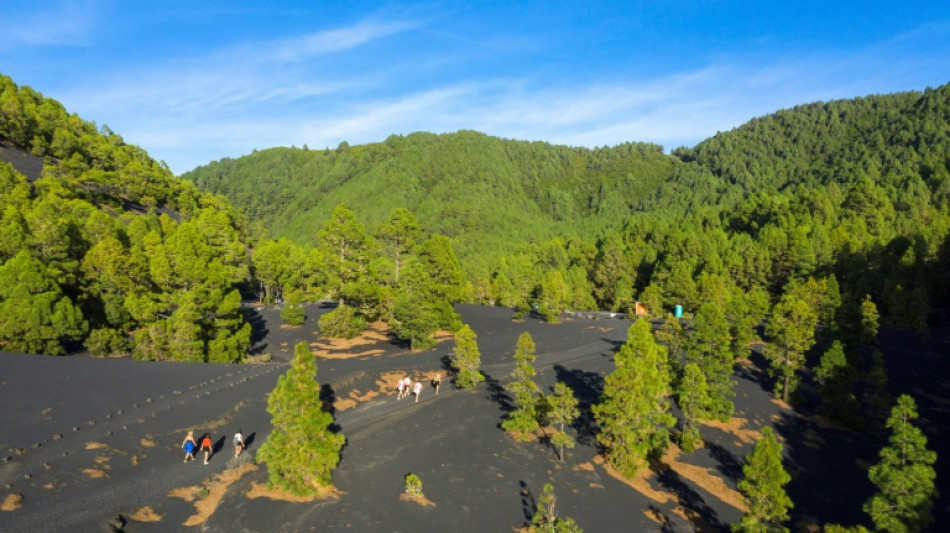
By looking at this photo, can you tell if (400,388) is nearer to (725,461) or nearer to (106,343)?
(725,461)

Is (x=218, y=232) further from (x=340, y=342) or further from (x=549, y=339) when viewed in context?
(x=549, y=339)

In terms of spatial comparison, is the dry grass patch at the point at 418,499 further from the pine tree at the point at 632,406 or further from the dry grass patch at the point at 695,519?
the dry grass patch at the point at 695,519

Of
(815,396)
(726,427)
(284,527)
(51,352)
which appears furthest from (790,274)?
(51,352)

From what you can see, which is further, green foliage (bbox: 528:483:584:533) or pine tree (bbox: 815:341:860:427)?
pine tree (bbox: 815:341:860:427)

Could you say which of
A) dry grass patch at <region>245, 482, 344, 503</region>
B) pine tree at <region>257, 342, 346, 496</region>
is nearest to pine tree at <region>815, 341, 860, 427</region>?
dry grass patch at <region>245, 482, 344, 503</region>

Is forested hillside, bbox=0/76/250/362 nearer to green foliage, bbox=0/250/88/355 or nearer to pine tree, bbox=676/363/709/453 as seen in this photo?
green foliage, bbox=0/250/88/355

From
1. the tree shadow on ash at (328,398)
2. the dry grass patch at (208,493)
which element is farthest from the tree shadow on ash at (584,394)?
the dry grass patch at (208,493)
